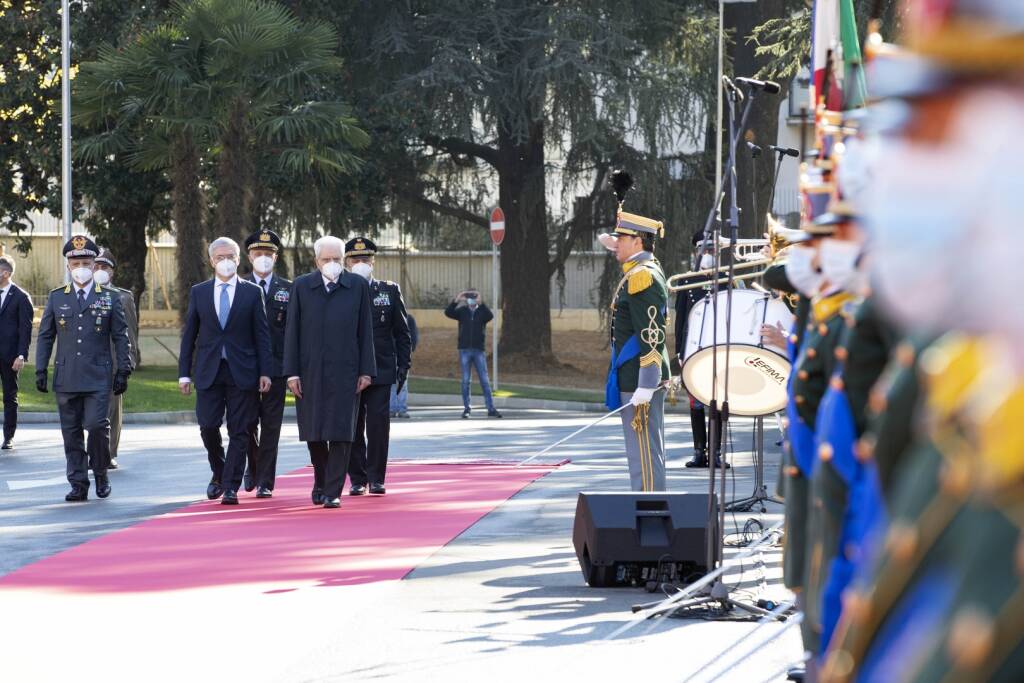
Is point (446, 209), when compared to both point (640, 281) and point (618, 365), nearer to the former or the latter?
point (618, 365)

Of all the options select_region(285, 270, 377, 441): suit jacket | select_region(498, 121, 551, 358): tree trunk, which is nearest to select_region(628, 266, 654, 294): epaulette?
select_region(285, 270, 377, 441): suit jacket

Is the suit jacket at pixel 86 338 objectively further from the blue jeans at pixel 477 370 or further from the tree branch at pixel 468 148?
the tree branch at pixel 468 148

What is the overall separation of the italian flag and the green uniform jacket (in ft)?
13.3

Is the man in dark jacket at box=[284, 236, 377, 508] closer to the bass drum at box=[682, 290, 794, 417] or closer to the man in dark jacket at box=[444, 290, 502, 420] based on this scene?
the bass drum at box=[682, 290, 794, 417]

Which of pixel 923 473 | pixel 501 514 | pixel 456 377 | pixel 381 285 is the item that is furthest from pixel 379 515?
pixel 456 377

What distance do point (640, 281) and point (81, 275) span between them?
5005 millimetres

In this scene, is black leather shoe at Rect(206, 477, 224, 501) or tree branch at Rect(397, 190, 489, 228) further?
tree branch at Rect(397, 190, 489, 228)

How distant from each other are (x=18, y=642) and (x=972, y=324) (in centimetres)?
647

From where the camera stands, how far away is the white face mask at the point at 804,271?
14.5 feet

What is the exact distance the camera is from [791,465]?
4.35 metres

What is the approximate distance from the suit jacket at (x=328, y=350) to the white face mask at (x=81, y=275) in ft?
5.82

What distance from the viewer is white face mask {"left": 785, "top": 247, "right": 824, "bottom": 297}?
14.5 ft

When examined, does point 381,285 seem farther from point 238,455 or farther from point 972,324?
point 972,324

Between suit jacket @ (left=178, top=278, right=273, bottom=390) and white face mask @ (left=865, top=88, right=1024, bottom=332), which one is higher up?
white face mask @ (left=865, top=88, right=1024, bottom=332)
